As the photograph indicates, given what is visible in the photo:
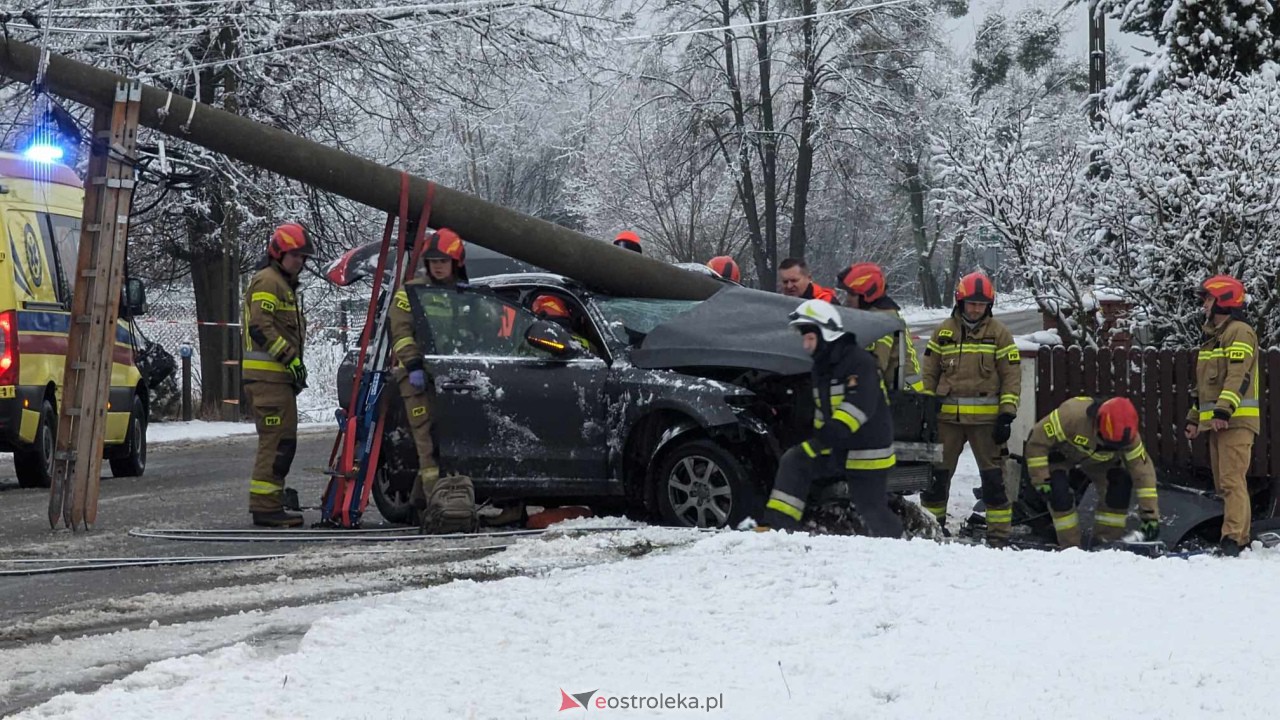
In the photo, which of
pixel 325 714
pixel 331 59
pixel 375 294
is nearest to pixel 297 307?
pixel 375 294

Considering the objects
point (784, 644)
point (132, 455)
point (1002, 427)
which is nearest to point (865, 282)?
point (1002, 427)

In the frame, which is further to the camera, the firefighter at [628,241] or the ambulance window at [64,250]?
the ambulance window at [64,250]

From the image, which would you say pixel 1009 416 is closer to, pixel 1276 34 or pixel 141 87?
pixel 141 87

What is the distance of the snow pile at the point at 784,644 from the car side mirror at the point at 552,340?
217cm

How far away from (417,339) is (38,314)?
4.01 meters

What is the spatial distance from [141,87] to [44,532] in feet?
8.87

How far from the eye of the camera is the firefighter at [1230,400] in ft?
32.3

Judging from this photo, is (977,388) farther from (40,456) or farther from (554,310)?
(40,456)

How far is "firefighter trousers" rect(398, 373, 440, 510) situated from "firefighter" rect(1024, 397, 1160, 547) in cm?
357

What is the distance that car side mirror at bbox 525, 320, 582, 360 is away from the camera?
9258 millimetres

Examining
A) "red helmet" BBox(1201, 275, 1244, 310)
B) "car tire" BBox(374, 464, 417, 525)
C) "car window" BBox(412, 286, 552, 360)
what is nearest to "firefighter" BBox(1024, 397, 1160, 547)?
"red helmet" BBox(1201, 275, 1244, 310)

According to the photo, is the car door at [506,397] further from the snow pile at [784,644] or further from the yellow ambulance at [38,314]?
the yellow ambulance at [38,314]

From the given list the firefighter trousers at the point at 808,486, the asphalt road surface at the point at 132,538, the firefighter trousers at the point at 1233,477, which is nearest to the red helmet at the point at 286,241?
the asphalt road surface at the point at 132,538

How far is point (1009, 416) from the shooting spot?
10008 mm
